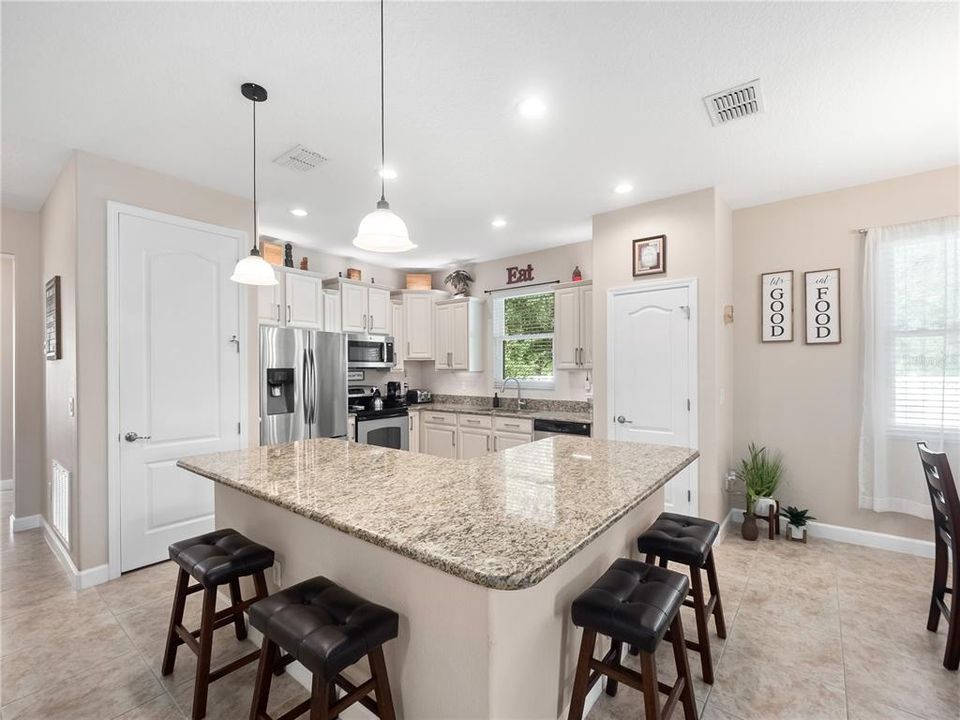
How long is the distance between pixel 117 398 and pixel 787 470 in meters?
5.03

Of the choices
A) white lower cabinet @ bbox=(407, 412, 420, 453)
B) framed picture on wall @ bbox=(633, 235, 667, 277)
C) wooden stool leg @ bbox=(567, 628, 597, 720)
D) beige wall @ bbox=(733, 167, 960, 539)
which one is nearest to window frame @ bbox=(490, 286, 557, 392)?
white lower cabinet @ bbox=(407, 412, 420, 453)

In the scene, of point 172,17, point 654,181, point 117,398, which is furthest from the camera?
point 654,181

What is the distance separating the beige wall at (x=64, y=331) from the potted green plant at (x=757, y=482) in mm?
4721

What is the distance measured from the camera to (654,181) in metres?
3.31

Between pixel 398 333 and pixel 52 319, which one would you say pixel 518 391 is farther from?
pixel 52 319

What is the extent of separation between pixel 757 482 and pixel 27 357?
6.14 metres

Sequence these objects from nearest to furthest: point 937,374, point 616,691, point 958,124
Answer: point 616,691
point 958,124
point 937,374

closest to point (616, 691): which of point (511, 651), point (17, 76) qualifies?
point (511, 651)

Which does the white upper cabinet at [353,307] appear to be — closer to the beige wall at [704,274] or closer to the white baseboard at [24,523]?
the beige wall at [704,274]

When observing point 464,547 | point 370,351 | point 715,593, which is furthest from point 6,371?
point 715,593

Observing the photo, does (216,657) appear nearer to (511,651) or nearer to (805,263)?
(511,651)

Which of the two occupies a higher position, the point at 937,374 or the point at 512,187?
the point at 512,187

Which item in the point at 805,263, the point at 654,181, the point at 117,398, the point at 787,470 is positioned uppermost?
the point at 654,181

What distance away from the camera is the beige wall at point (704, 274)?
3426 millimetres
